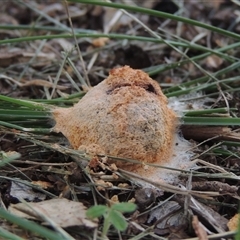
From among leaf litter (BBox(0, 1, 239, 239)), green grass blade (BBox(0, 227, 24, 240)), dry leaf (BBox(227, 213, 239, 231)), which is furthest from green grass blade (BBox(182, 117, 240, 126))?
green grass blade (BBox(0, 227, 24, 240))

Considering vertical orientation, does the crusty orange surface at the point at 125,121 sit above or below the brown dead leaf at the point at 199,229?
above

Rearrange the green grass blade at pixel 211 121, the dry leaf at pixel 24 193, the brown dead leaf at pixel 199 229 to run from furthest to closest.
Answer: the green grass blade at pixel 211 121, the dry leaf at pixel 24 193, the brown dead leaf at pixel 199 229

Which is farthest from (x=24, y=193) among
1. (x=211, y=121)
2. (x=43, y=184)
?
(x=211, y=121)

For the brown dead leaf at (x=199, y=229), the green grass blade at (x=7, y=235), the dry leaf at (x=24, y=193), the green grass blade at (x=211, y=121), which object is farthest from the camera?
the green grass blade at (x=211, y=121)

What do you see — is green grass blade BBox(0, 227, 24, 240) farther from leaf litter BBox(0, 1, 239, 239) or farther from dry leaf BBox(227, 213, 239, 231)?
dry leaf BBox(227, 213, 239, 231)

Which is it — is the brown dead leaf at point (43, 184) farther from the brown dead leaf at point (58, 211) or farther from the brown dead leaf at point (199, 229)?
the brown dead leaf at point (199, 229)

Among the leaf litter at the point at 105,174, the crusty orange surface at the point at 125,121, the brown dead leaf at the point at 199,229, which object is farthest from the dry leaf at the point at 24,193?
the brown dead leaf at the point at 199,229

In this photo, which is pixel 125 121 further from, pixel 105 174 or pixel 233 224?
pixel 233 224

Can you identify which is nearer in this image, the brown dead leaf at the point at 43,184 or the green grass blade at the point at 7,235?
the green grass blade at the point at 7,235
